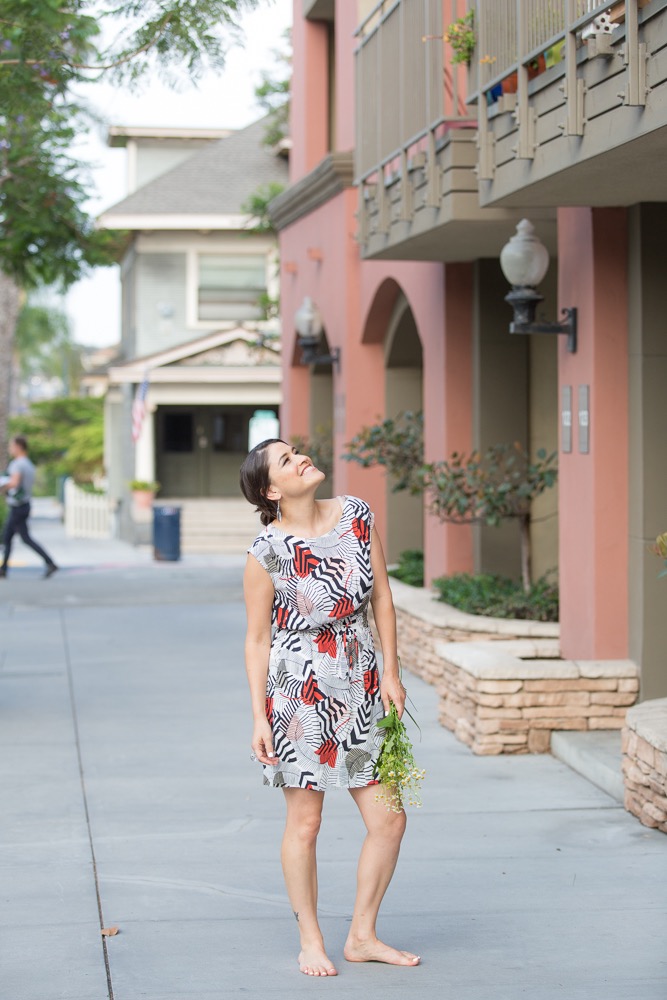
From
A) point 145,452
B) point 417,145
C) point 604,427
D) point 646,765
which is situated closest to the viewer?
point 646,765

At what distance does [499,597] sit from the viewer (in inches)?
425

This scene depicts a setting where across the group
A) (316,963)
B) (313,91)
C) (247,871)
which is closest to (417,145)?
(313,91)

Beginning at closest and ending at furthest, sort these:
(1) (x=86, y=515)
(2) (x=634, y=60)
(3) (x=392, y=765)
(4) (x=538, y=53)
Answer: (3) (x=392, y=765), (2) (x=634, y=60), (4) (x=538, y=53), (1) (x=86, y=515)

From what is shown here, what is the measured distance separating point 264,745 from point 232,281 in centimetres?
2470

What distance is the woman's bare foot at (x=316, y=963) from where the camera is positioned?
477cm

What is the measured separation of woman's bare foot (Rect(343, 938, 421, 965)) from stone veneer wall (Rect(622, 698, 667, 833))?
6.05 feet

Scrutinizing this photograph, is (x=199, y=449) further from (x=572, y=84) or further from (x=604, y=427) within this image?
(x=572, y=84)

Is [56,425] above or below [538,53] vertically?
below

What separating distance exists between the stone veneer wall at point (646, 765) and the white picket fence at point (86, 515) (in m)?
25.0

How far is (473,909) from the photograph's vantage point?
5523mm

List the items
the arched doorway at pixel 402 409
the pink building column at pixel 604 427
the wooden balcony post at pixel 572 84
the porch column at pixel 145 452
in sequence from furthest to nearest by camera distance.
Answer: the porch column at pixel 145 452 < the arched doorway at pixel 402 409 < the pink building column at pixel 604 427 < the wooden balcony post at pixel 572 84

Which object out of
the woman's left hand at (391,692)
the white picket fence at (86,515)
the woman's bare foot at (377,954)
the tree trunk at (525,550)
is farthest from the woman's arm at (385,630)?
the white picket fence at (86,515)

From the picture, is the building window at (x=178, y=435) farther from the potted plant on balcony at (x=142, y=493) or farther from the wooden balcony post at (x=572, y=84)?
the wooden balcony post at (x=572, y=84)

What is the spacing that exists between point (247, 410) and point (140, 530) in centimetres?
523
